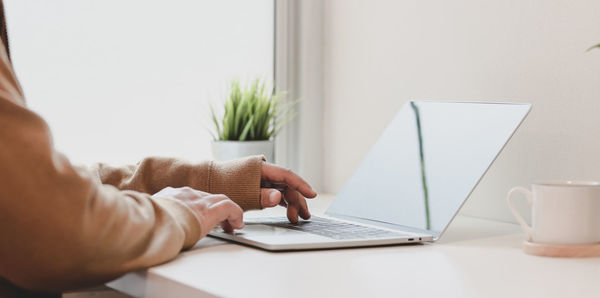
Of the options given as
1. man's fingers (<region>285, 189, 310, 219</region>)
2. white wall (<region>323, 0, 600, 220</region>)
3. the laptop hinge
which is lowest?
the laptop hinge

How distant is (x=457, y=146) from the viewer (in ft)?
Answer: 3.82

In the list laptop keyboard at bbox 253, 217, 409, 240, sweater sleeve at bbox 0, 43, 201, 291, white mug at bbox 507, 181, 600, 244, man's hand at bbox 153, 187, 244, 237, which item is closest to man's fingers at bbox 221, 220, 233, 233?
man's hand at bbox 153, 187, 244, 237

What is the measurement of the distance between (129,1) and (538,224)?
107 centimetres

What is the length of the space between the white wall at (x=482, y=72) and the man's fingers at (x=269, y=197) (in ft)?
1.44

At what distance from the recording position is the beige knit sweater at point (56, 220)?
2.33ft

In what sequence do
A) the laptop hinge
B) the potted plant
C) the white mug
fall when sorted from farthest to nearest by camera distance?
1. the potted plant
2. the laptop hinge
3. the white mug

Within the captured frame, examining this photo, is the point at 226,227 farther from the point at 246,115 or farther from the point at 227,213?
the point at 246,115

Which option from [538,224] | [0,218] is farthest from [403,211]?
[0,218]

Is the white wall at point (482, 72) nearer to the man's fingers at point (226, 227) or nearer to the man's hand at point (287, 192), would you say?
the man's hand at point (287, 192)

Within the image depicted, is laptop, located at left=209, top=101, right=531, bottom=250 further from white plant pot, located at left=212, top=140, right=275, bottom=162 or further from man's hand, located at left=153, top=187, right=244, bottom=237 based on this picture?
white plant pot, located at left=212, top=140, right=275, bottom=162

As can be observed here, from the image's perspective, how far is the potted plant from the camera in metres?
1.66

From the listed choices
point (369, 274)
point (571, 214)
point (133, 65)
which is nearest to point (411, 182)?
point (571, 214)

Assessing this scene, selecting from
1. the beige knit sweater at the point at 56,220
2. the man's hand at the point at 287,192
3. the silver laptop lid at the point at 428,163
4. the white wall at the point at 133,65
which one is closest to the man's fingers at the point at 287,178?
the man's hand at the point at 287,192

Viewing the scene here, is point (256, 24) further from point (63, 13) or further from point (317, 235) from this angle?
point (317, 235)
